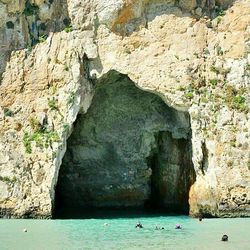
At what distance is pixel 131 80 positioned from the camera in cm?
3050

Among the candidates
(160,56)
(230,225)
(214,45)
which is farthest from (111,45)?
(230,225)

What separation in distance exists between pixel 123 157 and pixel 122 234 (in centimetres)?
1164

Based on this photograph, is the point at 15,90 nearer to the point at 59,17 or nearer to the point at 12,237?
the point at 59,17

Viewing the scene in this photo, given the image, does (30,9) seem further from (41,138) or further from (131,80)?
(41,138)

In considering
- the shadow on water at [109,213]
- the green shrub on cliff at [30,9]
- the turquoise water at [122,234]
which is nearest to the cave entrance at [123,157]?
the shadow on water at [109,213]

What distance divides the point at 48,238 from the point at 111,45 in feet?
39.4

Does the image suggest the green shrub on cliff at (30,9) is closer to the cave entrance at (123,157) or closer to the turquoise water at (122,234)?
the cave entrance at (123,157)

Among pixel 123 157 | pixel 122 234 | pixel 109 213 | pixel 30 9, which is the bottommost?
pixel 122 234

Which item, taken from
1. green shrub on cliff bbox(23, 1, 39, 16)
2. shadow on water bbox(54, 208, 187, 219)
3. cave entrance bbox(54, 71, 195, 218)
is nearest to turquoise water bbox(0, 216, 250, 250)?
shadow on water bbox(54, 208, 187, 219)

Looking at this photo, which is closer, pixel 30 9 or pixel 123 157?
pixel 30 9

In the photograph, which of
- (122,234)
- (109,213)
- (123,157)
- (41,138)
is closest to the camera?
(122,234)

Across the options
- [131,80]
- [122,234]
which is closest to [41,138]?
[131,80]

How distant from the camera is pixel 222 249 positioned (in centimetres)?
1736

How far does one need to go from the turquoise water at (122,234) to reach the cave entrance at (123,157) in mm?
5303
